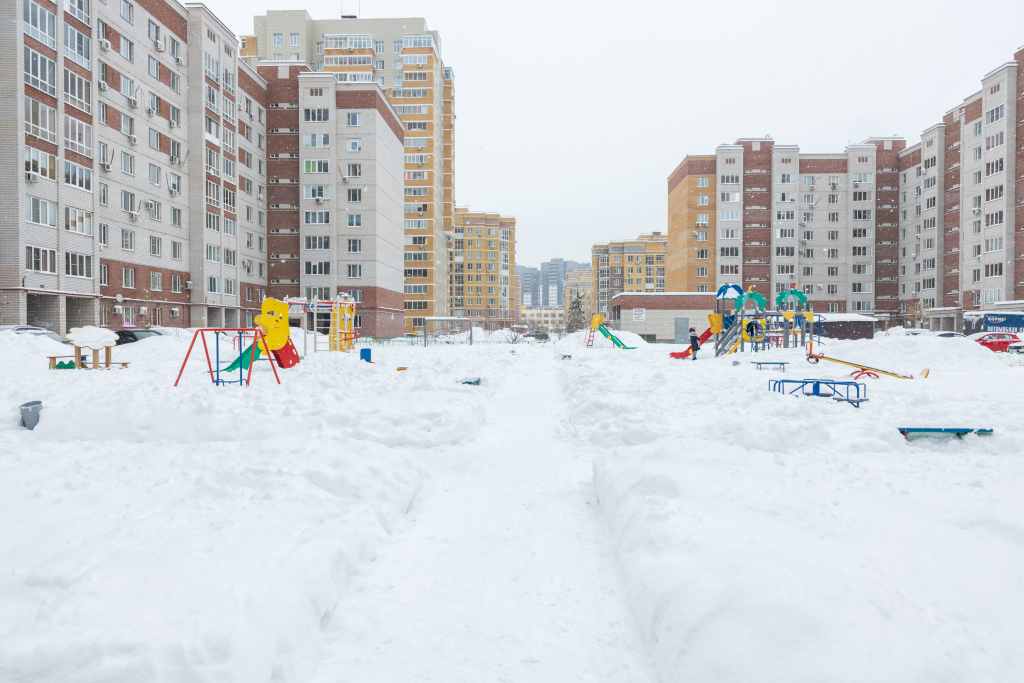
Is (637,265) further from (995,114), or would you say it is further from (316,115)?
(316,115)

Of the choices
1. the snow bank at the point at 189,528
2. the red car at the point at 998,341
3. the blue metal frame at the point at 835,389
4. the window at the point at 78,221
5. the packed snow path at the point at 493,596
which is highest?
the window at the point at 78,221

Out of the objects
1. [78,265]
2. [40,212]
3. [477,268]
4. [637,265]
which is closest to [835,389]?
[40,212]

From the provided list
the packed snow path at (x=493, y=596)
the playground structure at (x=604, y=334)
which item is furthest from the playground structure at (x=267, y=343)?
the playground structure at (x=604, y=334)

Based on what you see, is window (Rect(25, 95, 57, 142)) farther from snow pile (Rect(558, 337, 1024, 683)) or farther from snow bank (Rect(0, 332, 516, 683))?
snow pile (Rect(558, 337, 1024, 683))

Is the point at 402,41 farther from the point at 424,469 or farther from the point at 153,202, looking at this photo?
the point at 424,469

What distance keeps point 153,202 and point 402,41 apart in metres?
51.9

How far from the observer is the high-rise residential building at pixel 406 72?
73312 millimetres

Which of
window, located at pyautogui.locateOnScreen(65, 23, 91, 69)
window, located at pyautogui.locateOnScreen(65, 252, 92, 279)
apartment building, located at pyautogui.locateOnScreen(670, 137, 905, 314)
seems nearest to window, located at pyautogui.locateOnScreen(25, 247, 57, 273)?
window, located at pyautogui.locateOnScreen(65, 252, 92, 279)

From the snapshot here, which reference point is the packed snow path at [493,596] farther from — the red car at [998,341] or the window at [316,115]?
the window at [316,115]

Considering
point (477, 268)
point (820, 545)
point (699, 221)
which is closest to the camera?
point (820, 545)

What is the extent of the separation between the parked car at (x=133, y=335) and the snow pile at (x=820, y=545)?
2794 centimetres

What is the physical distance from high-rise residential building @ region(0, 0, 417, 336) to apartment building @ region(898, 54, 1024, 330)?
5925 centimetres

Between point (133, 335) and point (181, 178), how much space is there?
18649mm

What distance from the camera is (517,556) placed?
4.51 metres
